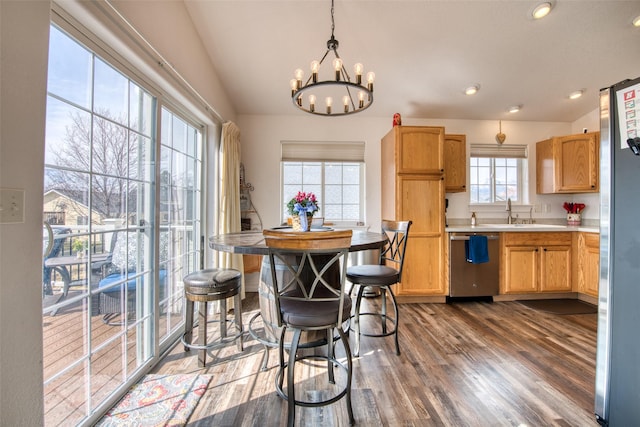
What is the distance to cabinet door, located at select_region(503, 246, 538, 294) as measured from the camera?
11.0 ft

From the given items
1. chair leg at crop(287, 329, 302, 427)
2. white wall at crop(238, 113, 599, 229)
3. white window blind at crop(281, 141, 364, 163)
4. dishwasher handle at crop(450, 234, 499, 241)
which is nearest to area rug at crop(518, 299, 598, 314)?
dishwasher handle at crop(450, 234, 499, 241)

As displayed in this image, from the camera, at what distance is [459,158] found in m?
3.62

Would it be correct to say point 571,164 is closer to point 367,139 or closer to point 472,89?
point 472,89

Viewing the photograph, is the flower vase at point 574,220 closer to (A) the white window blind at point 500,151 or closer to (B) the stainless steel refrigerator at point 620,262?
(A) the white window blind at point 500,151

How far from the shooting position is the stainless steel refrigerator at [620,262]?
1.29m

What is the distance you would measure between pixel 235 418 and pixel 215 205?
76.0 inches

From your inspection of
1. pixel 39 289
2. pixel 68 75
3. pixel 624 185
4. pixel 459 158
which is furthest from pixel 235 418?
pixel 459 158

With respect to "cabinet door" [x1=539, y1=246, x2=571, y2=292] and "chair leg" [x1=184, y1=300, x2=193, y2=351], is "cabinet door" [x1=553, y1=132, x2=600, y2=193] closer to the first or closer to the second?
"cabinet door" [x1=539, y1=246, x2=571, y2=292]

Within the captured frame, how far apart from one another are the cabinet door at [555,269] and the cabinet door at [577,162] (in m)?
0.84

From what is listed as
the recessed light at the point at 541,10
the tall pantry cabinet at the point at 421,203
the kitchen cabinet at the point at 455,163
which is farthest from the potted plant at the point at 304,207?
the recessed light at the point at 541,10

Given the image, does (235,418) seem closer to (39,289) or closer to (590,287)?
(39,289)

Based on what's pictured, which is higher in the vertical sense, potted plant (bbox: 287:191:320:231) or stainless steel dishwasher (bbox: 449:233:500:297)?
potted plant (bbox: 287:191:320:231)

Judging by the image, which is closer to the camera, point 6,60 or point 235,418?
point 6,60

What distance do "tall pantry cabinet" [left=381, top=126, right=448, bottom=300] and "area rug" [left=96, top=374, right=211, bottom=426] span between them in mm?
2390
